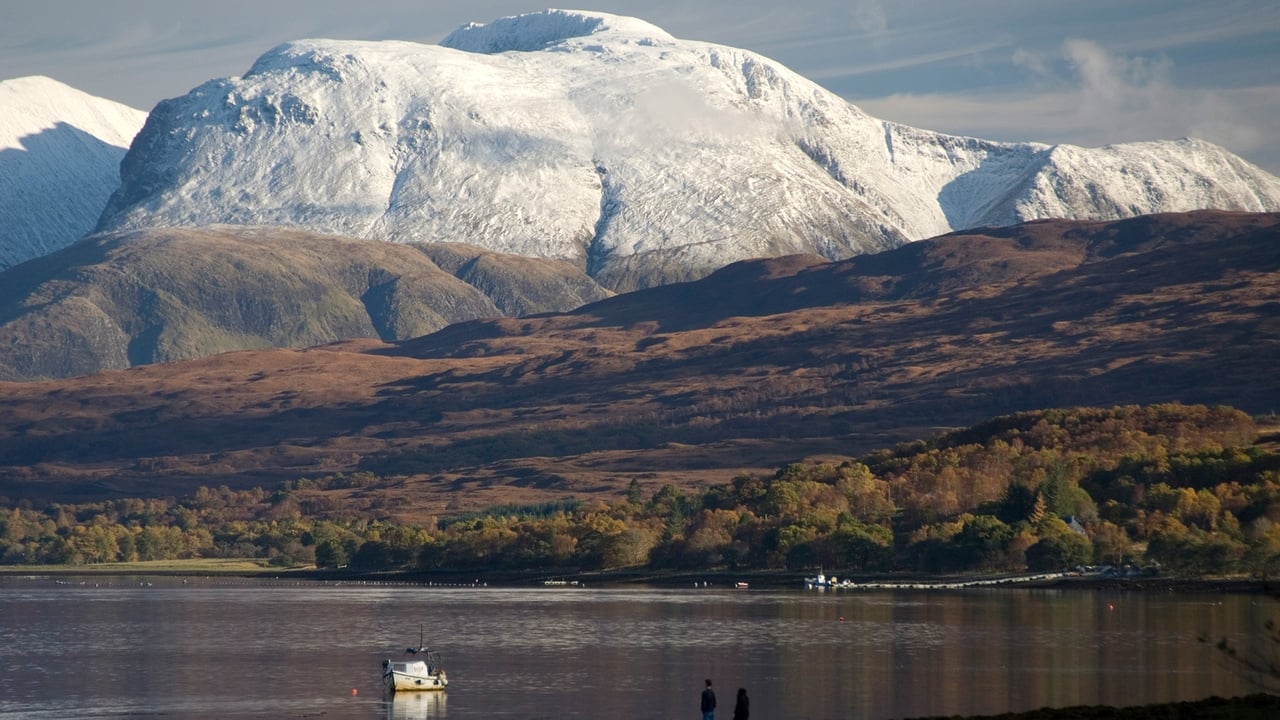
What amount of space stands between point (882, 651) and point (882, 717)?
1297 inches

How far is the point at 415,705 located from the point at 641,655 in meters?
25.0

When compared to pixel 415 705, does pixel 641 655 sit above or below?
above

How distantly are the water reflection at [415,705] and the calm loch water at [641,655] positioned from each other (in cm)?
19

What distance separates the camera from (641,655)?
11981 centimetres

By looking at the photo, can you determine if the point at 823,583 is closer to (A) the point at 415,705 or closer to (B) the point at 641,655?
(B) the point at 641,655

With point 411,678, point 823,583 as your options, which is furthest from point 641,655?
point 823,583

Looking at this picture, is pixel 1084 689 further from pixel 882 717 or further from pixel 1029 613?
pixel 1029 613

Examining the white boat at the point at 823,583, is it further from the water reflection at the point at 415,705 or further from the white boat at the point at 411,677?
the water reflection at the point at 415,705

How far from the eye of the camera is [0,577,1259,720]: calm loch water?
312 ft

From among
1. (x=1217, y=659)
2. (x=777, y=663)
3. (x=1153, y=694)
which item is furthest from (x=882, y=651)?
(x=1153, y=694)

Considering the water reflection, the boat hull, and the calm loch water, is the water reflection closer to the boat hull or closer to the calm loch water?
the calm loch water

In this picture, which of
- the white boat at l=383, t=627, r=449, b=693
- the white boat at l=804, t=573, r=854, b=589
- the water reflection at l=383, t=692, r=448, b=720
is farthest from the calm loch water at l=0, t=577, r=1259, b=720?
the white boat at l=804, t=573, r=854, b=589

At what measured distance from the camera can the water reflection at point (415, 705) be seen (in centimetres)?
9296

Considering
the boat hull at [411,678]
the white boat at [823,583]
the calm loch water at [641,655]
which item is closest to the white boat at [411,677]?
the boat hull at [411,678]
